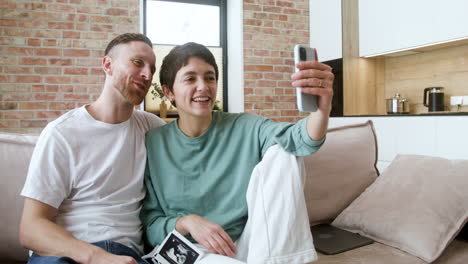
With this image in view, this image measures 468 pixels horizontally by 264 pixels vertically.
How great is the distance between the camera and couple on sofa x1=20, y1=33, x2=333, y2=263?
3.68 ft

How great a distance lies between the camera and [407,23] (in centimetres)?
361

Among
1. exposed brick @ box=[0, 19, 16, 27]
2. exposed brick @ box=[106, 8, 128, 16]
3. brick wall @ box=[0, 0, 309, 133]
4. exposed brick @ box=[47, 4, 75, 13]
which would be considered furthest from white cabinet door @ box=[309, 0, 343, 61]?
exposed brick @ box=[0, 19, 16, 27]

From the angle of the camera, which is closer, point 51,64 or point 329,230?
point 329,230

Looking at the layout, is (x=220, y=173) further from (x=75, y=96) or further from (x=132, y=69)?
(x=75, y=96)

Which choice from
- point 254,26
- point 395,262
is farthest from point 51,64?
point 395,262

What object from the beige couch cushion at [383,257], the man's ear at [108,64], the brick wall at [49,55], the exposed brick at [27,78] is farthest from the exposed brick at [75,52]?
the beige couch cushion at [383,257]

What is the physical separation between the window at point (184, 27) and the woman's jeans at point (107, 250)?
3.03m

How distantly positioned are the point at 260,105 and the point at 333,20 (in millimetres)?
1232

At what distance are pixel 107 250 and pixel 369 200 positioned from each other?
1.04m

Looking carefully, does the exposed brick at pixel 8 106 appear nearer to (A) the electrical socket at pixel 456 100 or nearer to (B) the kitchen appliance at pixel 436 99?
(B) the kitchen appliance at pixel 436 99

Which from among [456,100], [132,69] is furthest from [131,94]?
[456,100]

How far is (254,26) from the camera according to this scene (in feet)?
14.6

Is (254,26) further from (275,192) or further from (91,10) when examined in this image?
(275,192)

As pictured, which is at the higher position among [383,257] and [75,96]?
[75,96]
